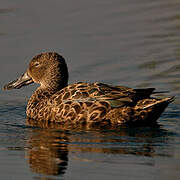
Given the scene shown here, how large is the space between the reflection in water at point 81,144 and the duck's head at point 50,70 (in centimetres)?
157

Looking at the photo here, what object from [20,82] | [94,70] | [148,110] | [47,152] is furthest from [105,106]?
[94,70]

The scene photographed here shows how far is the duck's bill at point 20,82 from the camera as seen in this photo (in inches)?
498

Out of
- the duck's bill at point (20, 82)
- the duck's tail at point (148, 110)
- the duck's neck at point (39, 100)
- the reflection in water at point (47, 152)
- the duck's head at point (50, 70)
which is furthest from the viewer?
the duck's bill at point (20, 82)

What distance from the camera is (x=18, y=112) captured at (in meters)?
12.2

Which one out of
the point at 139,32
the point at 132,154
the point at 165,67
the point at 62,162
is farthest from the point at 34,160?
the point at 139,32

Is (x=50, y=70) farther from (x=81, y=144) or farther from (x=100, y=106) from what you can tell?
(x=81, y=144)

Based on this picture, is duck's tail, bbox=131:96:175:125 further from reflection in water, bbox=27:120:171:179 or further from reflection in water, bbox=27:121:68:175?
reflection in water, bbox=27:121:68:175

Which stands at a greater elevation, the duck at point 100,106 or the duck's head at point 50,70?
the duck's head at point 50,70

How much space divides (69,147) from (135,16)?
26.5 feet

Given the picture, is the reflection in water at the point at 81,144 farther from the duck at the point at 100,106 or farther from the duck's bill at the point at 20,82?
A: the duck's bill at the point at 20,82

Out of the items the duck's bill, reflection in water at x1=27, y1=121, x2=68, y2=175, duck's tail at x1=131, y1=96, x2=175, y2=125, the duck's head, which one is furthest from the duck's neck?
duck's tail at x1=131, y1=96, x2=175, y2=125

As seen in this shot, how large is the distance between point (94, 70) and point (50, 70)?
1.86 metres

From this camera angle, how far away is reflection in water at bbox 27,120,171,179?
8709 millimetres

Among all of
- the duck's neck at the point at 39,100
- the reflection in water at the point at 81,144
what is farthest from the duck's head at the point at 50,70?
the reflection in water at the point at 81,144
